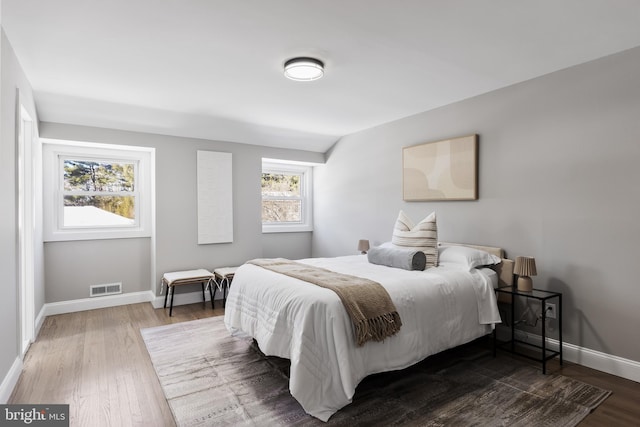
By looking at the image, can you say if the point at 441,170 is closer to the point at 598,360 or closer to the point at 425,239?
the point at 425,239

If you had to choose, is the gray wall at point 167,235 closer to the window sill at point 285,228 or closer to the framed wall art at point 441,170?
the window sill at point 285,228

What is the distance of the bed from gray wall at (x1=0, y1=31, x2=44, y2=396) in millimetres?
1522

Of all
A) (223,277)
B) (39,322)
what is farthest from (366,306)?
(39,322)

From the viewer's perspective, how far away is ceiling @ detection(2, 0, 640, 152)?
2.03 meters

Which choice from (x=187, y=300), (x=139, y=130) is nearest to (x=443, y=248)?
(x=187, y=300)

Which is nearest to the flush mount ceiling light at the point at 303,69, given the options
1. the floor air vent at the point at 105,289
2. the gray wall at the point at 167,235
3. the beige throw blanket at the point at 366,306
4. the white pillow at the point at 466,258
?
the beige throw blanket at the point at 366,306

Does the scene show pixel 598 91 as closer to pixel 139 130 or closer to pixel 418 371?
pixel 418 371

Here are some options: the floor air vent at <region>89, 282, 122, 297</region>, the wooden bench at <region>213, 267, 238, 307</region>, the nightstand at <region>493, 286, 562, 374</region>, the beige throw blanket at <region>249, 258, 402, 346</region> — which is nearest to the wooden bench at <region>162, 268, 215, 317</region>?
the wooden bench at <region>213, 267, 238, 307</region>

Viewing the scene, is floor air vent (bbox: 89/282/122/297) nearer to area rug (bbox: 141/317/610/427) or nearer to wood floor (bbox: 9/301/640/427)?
→ wood floor (bbox: 9/301/640/427)

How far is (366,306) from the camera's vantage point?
2.25m

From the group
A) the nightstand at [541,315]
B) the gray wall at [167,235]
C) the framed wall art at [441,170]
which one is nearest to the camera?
the nightstand at [541,315]

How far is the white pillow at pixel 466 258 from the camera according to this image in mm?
3080

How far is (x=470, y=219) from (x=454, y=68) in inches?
59.8

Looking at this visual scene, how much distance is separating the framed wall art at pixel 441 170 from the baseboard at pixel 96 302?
363 cm
